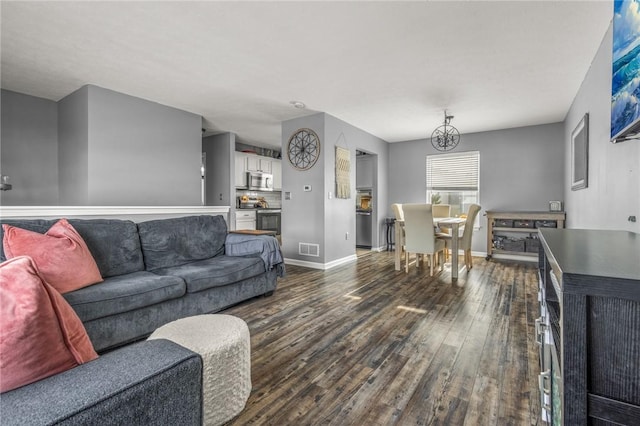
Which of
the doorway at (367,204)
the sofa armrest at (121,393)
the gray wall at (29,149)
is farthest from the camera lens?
the doorway at (367,204)

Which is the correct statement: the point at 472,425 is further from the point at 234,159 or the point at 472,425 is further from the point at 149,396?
the point at 234,159

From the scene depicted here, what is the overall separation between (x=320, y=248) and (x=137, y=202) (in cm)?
272

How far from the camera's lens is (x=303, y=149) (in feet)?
16.8

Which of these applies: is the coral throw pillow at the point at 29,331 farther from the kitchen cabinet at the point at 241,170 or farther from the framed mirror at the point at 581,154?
the kitchen cabinet at the point at 241,170

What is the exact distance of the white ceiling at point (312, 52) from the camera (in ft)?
7.50

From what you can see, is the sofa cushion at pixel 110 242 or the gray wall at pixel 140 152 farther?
the gray wall at pixel 140 152

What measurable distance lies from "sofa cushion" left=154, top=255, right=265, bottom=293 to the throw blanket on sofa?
0.31ft

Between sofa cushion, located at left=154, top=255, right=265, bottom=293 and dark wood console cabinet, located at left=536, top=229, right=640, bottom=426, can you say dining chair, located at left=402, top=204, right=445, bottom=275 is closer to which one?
sofa cushion, located at left=154, top=255, right=265, bottom=293

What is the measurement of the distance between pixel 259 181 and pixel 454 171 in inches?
176

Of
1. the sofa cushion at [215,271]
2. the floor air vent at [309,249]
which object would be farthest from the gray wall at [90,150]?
the floor air vent at [309,249]

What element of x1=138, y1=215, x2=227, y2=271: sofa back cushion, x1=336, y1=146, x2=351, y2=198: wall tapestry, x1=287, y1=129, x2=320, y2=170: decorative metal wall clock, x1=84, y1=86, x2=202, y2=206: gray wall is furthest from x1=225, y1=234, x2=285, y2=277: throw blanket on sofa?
x1=336, y1=146, x2=351, y2=198: wall tapestry

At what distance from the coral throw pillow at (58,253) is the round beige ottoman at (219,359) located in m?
1.04

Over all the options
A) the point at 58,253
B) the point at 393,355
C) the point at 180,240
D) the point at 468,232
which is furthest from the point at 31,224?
the point at 468,232

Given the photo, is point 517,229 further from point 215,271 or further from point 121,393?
point 121,393
